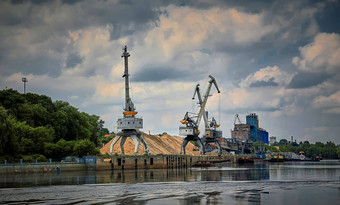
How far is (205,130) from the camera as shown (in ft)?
588

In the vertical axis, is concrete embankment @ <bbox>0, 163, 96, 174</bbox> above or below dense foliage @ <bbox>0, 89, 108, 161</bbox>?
below

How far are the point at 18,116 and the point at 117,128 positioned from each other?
81.3 ft

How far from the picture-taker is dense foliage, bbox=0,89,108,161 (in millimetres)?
86250

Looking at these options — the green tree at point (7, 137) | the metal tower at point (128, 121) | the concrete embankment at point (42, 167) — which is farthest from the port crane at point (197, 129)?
the green tree at point (7, 137)

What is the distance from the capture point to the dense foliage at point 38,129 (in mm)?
86250

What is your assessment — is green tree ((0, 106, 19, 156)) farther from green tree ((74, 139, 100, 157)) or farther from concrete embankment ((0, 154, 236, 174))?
green tree ((74, 139, 100, 157))

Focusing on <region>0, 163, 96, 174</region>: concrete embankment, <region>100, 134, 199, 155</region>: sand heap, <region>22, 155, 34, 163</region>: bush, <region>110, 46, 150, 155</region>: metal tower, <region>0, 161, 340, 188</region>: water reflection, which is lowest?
<region>0, 161, 340, 188</region>: water reflection

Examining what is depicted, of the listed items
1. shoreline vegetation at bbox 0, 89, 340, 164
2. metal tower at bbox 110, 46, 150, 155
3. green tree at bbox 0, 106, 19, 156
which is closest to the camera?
green tree at bbox 0, 106, 19, 156

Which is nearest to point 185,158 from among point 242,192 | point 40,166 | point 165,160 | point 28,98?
point 165,160

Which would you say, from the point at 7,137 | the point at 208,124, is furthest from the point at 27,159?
the point at 208,124

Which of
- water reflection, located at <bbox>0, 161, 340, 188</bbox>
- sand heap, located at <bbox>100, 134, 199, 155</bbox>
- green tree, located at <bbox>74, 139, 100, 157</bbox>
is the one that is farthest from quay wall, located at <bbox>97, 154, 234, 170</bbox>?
sand heap, located at <bbox>100, 134, 199, 155</bbox>

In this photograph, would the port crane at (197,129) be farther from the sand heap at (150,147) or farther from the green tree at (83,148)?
the green tree at (83,148)

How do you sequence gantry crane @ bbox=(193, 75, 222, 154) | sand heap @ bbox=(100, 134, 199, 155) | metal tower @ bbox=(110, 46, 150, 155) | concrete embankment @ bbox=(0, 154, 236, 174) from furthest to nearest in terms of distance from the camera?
gantry crane @ bbox=(193, 75, 222, 154) → sand heap @ bbox=(100, 134, 199, 155) → metal tower @ bbox=(110, 46, 150, 155) → concrete embankment @ bbox=(0, 154, 236, 174)

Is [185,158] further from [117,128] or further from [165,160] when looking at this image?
[117,128]
